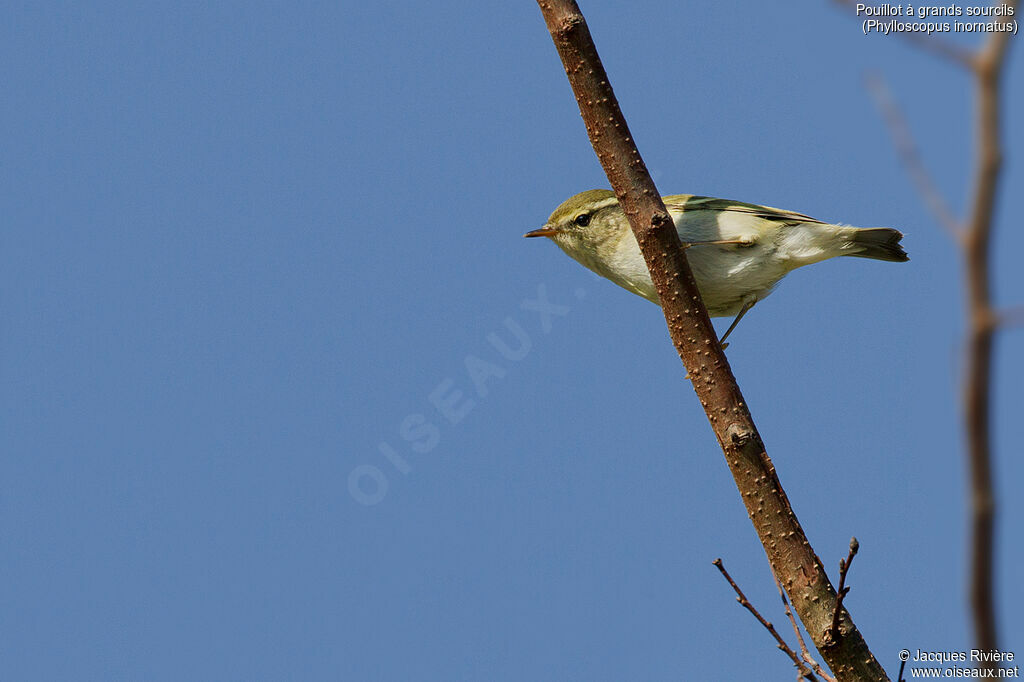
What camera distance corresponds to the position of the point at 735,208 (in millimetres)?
5879

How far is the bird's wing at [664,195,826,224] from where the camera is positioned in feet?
19.1

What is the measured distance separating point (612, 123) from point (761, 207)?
7.05 feet

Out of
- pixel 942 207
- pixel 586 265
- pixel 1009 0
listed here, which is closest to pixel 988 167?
pixel 942 207

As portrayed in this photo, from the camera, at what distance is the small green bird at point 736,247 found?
18.8ft

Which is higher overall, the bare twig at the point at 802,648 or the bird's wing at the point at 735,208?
the bird's wing at the point at 735,208

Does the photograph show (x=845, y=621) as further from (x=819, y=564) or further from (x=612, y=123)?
(x=612, y=123)

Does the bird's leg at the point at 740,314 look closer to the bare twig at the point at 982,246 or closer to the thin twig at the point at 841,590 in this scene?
the thin twig at the point at 841,590

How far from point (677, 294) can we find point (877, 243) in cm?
245

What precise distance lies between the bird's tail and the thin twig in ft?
9.47

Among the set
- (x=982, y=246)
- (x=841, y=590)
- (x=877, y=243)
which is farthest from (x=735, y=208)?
(x=982, y=246)

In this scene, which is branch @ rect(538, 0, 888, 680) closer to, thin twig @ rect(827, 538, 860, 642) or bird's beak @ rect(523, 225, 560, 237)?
thin twig @ rect(827, 538, 860, 642)

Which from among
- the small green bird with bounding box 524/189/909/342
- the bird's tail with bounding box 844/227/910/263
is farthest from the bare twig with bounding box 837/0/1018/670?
the bird's tail with bounding box 844/227/910/263

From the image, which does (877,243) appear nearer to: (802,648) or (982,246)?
(802,648)

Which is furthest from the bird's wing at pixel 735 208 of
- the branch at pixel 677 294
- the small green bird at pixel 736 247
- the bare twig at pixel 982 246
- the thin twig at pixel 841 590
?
the bare twig at pixel 982 246
